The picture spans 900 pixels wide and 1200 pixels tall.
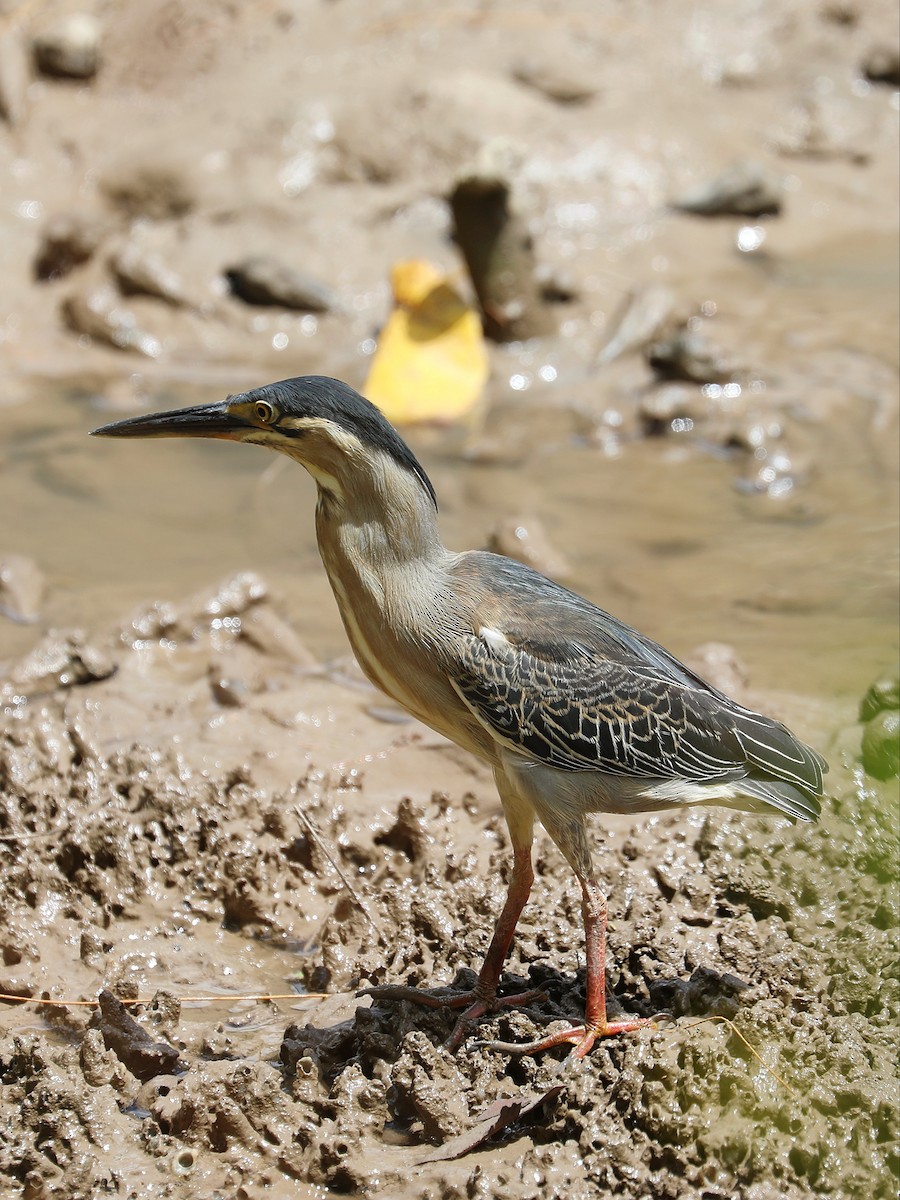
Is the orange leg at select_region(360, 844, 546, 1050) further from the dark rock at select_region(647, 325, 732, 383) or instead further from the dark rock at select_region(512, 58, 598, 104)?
the dark rock at select_region(512, 58, 598, 104)

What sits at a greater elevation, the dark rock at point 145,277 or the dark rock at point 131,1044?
the dark rock at point 145,277

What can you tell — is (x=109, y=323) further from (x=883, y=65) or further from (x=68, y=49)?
(x=883, y=65)

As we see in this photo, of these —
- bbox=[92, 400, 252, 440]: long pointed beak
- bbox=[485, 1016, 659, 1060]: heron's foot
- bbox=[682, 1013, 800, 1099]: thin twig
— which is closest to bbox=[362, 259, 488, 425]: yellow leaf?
bbox=[92, 400, 252, 440]: long pointed beak

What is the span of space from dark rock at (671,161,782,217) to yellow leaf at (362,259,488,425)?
298 centimetres

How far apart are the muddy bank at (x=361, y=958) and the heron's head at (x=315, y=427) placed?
4.67 feet

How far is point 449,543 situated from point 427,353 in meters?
2.16

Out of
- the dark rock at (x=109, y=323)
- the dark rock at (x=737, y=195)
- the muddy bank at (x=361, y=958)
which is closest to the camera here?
the muddy bank at (x=361, y=958)

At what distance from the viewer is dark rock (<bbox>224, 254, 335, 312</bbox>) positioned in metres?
9.53

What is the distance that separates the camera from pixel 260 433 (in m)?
3.57

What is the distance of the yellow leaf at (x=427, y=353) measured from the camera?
842 centimetres

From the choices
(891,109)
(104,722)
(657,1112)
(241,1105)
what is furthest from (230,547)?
(891,109)

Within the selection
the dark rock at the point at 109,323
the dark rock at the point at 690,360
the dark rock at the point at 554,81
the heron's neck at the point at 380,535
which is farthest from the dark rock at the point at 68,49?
the heron's neck at the point at 380,535

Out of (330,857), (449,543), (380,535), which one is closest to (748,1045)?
(330,857)

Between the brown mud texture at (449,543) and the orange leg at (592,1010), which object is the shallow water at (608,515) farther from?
the orange leg at (592,1010)
